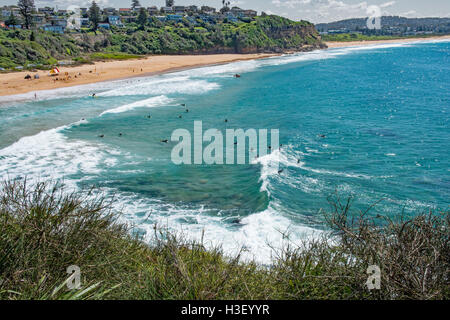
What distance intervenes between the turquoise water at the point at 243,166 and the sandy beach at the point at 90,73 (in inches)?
147

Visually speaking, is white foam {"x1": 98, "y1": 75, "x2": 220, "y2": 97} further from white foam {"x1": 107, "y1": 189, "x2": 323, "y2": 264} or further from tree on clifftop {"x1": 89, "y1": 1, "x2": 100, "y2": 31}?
tree on clifftop {"x1": 89, "y1": 1, "x2": 100, "y2": 31}

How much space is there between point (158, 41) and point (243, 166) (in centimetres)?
8347

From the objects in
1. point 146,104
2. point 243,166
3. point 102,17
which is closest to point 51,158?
point 243,166

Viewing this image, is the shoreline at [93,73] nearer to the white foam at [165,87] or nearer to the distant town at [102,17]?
the white foam at [165,87]

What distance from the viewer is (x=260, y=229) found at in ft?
47.0

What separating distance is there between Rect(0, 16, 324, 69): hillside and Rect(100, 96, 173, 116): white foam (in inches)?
1102

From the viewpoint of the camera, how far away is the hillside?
5938cm

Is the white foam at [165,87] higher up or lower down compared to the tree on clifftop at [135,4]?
lower down

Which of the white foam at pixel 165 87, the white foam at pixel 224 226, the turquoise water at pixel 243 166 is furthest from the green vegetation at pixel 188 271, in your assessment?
the white foam at pixel 165 87

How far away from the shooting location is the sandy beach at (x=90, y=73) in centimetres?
4453

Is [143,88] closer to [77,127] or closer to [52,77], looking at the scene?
[52,77]

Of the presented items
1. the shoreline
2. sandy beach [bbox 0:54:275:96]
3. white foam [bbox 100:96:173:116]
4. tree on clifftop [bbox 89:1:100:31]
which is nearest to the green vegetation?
white foam [bbox 100:96:173:116]

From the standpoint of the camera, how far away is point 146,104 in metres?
37.9
